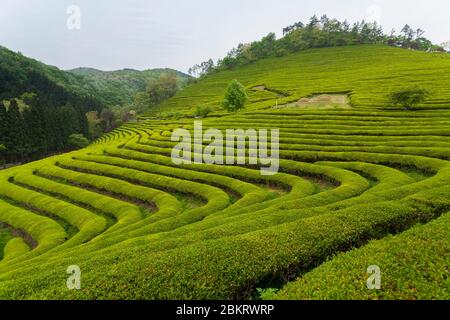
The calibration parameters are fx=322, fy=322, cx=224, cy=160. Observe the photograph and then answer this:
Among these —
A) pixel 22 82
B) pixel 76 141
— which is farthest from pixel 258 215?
pixel 22 82

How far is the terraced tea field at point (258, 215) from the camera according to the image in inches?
350

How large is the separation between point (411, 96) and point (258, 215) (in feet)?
138

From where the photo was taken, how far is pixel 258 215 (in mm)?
17250

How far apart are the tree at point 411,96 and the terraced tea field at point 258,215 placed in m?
1.89

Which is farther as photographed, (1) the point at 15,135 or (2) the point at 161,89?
(2) the point at 161,89

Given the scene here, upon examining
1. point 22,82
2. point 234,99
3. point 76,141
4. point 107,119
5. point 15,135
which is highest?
point 22,82

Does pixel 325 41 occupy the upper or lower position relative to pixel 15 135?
upper

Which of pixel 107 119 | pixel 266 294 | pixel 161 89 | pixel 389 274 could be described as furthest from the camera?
pixel 161 89

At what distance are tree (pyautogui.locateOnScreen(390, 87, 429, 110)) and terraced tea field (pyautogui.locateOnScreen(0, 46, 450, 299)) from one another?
1.89 m

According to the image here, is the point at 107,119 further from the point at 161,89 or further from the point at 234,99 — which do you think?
the point at 234,99

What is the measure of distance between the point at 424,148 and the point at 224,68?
14753 centimetres

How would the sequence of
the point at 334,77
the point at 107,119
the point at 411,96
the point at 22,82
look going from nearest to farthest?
the point at 411,96
the point at 334,77
the point at 107,119
the point at 22,82

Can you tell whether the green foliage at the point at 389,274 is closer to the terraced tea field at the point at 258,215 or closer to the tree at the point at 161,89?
the terraced tea field at the point at 258,215
